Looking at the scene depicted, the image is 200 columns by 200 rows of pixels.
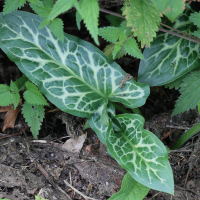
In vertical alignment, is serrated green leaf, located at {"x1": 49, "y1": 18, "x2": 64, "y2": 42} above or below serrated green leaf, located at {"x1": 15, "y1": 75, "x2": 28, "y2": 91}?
above

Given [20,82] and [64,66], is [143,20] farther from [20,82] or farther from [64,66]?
[20,82]

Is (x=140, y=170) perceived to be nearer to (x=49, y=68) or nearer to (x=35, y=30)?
(x=49, y=68)

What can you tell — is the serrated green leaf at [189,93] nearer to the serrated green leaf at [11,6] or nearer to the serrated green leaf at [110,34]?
the serrated green leaf at [110,34]

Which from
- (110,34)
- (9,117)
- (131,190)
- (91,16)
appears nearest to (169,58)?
(110,34)

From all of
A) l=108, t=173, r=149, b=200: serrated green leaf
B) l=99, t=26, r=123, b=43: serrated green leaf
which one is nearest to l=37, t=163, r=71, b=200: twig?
A: l=108, t=173, r=149, b=200: serrated green leaf

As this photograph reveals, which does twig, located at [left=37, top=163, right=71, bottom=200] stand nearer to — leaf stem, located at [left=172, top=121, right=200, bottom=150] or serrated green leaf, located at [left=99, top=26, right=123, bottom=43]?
leaf stem, located at [left=172, top=121, right=200, bottom=150]

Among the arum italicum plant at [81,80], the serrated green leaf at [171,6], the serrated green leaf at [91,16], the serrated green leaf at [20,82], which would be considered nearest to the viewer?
the serrated green leaf at [91,16]

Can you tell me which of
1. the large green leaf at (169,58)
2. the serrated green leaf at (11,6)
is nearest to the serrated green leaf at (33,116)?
the serrated green leaf at (11,6)

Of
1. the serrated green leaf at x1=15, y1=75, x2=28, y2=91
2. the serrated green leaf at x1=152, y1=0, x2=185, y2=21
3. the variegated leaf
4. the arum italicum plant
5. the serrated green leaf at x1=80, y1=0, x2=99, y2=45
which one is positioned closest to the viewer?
the serrated green leaf at x1=80, y1=0, x2=99, y2=45

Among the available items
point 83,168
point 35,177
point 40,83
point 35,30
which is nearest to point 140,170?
point 83,168
